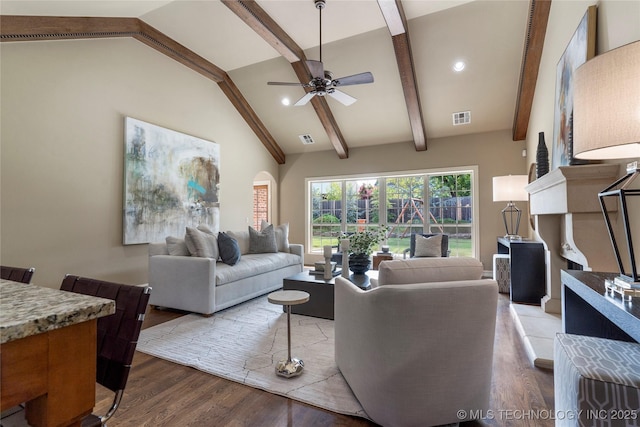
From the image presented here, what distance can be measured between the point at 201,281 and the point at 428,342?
2592 millimetres

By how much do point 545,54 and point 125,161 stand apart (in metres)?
5.65

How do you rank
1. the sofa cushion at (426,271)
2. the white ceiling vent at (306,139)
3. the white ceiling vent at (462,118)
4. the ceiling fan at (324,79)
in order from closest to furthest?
the sofa cushion at (426,271) → the ceiling fan at (324,79) → the white ceiling vent at (462,118) → the white ceiling vent at (306,139)

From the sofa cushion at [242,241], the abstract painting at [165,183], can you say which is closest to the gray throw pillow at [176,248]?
the abstract painting at [165,183]

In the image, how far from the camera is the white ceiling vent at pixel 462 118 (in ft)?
17.5

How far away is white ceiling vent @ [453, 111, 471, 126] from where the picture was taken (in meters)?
5.33

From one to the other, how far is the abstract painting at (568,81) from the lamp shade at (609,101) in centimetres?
153

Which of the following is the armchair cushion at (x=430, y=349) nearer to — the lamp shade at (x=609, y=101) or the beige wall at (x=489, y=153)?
the lamp shade at (x=609, y=101)

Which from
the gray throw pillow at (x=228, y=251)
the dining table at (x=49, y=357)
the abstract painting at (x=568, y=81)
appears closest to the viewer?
the dining table at (x=49, y=357)

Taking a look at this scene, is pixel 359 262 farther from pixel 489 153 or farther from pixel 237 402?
pixel 489 153

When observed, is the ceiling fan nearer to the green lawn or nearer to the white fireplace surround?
the white fireplace surround

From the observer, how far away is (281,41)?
4316 mm

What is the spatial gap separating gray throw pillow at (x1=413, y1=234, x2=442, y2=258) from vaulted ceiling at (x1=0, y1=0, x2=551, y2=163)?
1.98 m

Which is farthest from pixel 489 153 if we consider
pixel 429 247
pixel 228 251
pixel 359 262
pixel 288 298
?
pixel 288 298

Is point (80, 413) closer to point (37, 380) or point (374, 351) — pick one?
point (37, 380)
